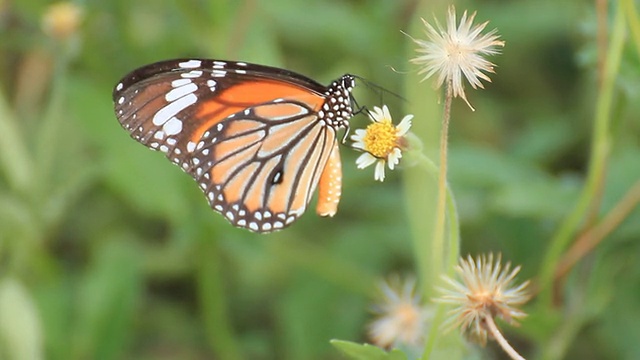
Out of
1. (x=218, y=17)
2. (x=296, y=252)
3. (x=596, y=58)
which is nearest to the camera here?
(x=596, y=58)

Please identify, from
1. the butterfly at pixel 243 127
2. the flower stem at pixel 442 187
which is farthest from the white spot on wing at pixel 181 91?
the flower stem at pixel 442 187

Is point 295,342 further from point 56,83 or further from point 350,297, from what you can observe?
point 56,83

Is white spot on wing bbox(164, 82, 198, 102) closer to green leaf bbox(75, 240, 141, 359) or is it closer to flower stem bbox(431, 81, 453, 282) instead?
flower stem bbox(431, 81, 453, 282)

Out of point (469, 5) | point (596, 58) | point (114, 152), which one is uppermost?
point (469, 5)

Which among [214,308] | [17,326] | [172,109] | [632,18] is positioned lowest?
[17,326]

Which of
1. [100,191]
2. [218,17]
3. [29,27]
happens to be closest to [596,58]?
[218,17]

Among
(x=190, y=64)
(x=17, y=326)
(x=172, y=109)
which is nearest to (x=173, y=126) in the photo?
(x=172, y=109)

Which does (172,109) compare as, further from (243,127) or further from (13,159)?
(13,159)
